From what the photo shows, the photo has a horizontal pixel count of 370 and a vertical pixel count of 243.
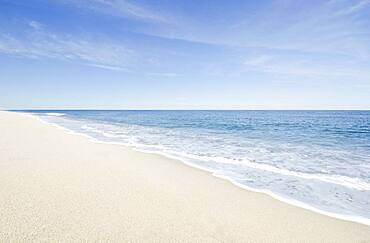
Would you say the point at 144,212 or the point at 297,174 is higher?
the point at 144,212

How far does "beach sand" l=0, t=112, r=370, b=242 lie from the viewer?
12.6ft

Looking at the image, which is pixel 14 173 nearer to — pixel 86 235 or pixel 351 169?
pixel 86 235

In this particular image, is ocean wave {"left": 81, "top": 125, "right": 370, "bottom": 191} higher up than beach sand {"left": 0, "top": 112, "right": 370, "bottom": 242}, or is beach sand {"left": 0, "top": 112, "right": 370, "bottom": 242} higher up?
beach sand {"left": 0, "top": 112, "right": 370, "bottom": 242}

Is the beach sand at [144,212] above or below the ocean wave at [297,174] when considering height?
above

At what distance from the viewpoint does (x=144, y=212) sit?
4645 millimetres

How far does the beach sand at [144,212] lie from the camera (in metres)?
3.83

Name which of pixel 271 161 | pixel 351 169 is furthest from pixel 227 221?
pixel 351 169

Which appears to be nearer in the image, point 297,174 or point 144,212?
point 144,212

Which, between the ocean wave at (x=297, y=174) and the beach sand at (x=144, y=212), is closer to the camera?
the beach sand at (x=144, y=212)

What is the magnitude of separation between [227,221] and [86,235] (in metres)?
2.40

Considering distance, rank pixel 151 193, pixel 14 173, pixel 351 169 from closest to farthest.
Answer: pixel 151 193 < pixel 14 173 < pixel 351 169

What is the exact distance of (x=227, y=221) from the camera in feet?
14.5

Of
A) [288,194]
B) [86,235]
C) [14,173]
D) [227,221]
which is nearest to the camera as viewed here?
[86,235]

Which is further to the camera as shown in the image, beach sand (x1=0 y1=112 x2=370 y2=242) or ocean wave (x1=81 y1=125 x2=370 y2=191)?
ocean wave (x1=81 y1=125 x2=370 y2=191)
